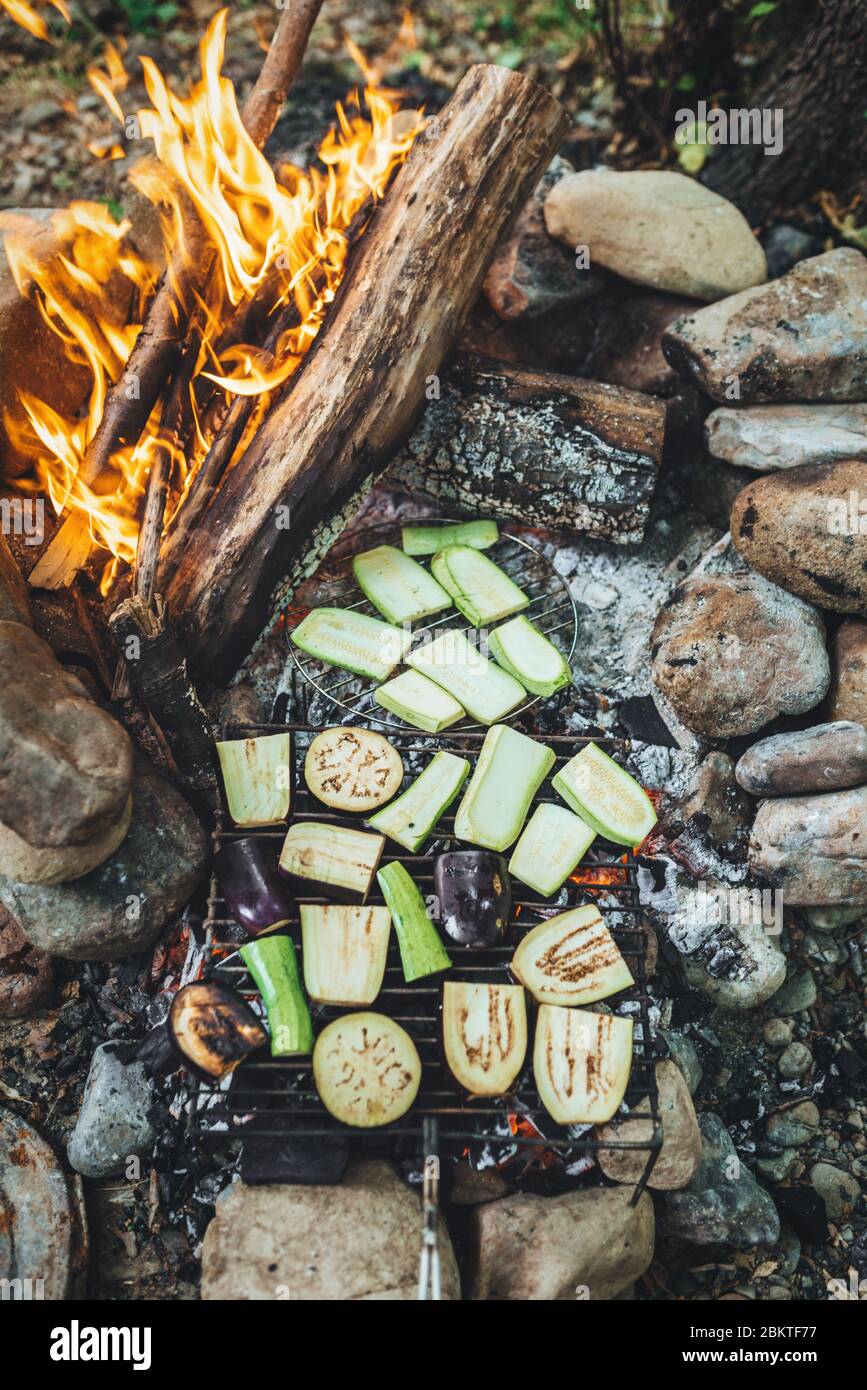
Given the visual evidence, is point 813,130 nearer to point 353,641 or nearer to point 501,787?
point 353,641

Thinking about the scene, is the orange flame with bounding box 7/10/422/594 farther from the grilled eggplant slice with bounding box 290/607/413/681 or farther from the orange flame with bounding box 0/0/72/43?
the orange flame with bounding box 0/0/72/43

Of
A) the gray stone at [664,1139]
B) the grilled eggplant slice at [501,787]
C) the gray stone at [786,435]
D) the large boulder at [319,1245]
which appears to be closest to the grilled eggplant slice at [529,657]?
the grilled eggplant slice at [501,787]

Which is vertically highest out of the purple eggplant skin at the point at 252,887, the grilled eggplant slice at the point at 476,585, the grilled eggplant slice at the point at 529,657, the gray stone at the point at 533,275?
the gray stone at the point at 533,275

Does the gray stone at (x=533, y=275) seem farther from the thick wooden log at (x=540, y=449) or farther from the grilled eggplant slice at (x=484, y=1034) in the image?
the grilled eggplant slice at (x=484, y=1034)

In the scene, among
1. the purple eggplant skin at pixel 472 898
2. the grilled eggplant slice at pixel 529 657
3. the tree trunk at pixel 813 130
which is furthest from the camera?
the tree trunk at pixel 813 130

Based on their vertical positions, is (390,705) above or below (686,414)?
below

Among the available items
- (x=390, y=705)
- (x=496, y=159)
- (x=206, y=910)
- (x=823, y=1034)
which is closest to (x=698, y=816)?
(x=823, y=1034)

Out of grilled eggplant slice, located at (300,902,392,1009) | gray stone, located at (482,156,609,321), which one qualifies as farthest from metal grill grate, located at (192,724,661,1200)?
gray stone, located at (482,156,609,321)
